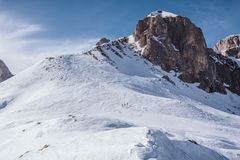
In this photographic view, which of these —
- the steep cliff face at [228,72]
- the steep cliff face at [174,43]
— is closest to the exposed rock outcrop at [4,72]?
the steep cliff face at [174,43]

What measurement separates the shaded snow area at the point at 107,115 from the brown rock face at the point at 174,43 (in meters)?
3.89

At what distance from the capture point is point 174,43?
116m

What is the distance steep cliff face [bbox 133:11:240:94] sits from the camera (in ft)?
347

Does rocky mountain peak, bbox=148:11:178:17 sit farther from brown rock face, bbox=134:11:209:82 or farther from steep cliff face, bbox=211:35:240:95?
steep cliff face, bbox=211:35:240:95

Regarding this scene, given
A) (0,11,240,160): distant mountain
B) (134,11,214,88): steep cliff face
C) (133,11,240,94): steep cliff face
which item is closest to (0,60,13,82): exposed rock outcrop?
(0,11,240,160): distant mountain

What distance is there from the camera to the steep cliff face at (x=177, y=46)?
347ft

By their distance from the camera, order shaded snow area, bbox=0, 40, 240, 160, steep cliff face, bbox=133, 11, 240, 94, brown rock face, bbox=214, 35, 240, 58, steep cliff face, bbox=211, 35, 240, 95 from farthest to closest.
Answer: brown rock face, bbox=214, 35, 240, 58
steep cliff face, bbox=211, 35, 240, 95
steep cliff face, bbox=133, 11, 240, 94
shaded snow area, bbox=0, 40, 240, 160

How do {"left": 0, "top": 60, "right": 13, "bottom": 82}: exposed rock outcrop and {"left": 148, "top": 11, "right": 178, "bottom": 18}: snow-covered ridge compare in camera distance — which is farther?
{"left": 148, "top": 11, "right": 178, "bottom": 18}: snow-covered ridge

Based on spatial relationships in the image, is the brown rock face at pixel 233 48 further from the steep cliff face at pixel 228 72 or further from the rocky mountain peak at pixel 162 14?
the rocky mountain peak at pixel 162 14

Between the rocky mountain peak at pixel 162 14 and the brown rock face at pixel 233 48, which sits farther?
the brown rock face at pixel 233 48

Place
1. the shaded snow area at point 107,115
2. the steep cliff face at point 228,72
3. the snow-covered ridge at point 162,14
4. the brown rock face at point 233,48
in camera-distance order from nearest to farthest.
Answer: the shaded snow area at point 107,115
the snow-covered ridge at point 162,14
the steep cliff face at point 228,72
the brown rock face at point 233,48

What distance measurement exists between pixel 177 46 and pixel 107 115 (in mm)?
71461

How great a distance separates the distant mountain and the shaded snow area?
74mm

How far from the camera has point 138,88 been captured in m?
69.5
